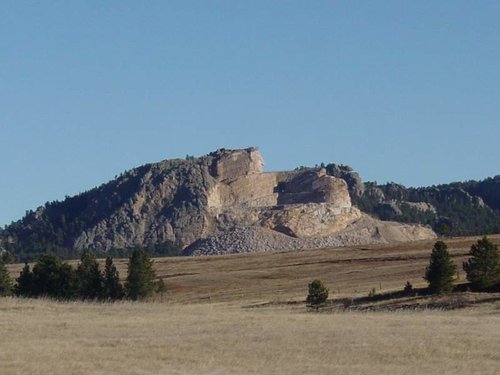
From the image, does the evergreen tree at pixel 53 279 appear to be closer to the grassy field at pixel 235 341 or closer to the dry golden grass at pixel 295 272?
the dry golden grass at pixel 295 272

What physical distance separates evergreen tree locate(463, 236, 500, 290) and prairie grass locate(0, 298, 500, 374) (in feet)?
43.1

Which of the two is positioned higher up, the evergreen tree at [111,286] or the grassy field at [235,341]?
the evergreen tree at [111,286]

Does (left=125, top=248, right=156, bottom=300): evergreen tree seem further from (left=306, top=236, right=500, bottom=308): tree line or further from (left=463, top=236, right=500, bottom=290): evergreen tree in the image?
(left=463, top=236, right=500, bottom=290): evergreen tree

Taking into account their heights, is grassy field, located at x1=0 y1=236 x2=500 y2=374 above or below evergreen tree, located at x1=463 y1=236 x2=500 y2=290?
below

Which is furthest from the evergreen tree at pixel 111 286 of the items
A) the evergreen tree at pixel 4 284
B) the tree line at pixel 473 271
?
the tree line at pixel 473 271

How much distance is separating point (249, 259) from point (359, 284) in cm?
5380

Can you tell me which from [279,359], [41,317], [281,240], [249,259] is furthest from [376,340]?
[281,240]

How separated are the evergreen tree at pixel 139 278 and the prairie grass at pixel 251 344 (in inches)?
1028

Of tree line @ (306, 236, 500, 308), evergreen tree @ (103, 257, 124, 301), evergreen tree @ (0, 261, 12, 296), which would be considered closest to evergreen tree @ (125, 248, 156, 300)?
evergreen tree @ (103, 257, 124, 301)

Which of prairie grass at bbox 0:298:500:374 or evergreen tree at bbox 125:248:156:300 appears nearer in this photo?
prairie grass at bbox 0:298:500:374

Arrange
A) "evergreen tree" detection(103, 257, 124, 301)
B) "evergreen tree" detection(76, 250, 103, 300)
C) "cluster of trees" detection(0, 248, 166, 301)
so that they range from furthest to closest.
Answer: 1. "evergreen tree" detection(76, 250, 103, 300)
2. "evergreen tree" detection(103, 257, 124, 301)
3. "cluster of trees" detection(0, 248, 166, 301)

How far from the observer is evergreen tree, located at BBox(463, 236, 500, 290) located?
55.5m

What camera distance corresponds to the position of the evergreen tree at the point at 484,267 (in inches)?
2185

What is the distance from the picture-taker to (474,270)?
56.0 m
